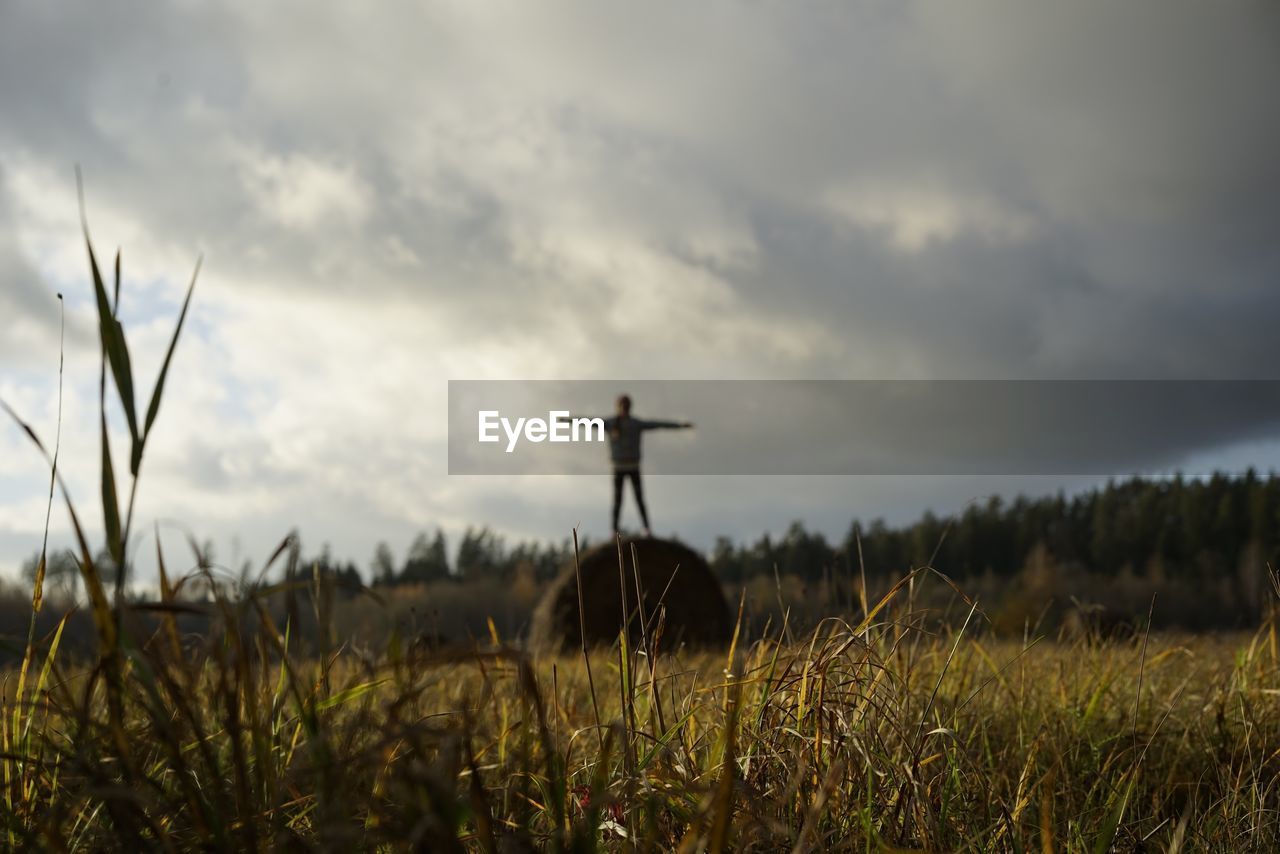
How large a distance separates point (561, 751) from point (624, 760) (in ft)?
2.06

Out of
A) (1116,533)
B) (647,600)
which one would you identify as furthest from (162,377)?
(1116,533)

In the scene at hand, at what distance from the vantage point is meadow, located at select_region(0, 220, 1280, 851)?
111 cm

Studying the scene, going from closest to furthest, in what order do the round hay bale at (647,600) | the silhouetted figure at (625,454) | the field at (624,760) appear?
the field at (624,760) < the round hay bale at (647,600) < the silhouetted figure at (625,454)

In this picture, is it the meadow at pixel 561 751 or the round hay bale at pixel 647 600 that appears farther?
the round hay bale at pixel 647 600

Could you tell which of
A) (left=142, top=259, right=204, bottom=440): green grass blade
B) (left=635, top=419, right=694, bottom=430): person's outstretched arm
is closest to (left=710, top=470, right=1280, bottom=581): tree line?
(left=635, top=419, right=694, bottom=430): person's outstretched arm

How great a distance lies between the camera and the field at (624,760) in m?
1.10

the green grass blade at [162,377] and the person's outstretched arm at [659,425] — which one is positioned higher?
the person's outstretched arm at [659,425]

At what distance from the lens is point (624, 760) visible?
1.56 metres

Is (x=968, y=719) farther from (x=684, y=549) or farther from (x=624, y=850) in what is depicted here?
(x=684, y=549)

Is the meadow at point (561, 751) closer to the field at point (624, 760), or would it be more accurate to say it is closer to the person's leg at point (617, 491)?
the field at point (624, 760)

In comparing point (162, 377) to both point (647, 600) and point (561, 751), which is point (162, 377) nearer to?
point (561, 751)

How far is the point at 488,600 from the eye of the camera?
90.6 feet

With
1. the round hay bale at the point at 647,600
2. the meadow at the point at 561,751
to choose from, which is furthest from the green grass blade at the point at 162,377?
the round hay bale at the point at 647,600

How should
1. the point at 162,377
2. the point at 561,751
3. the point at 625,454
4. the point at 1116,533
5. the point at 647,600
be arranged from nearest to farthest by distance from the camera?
the point at 162,377 < the point at 561,751 < the point at 647,600 < the point at 625,454 < the point at 1116,533
